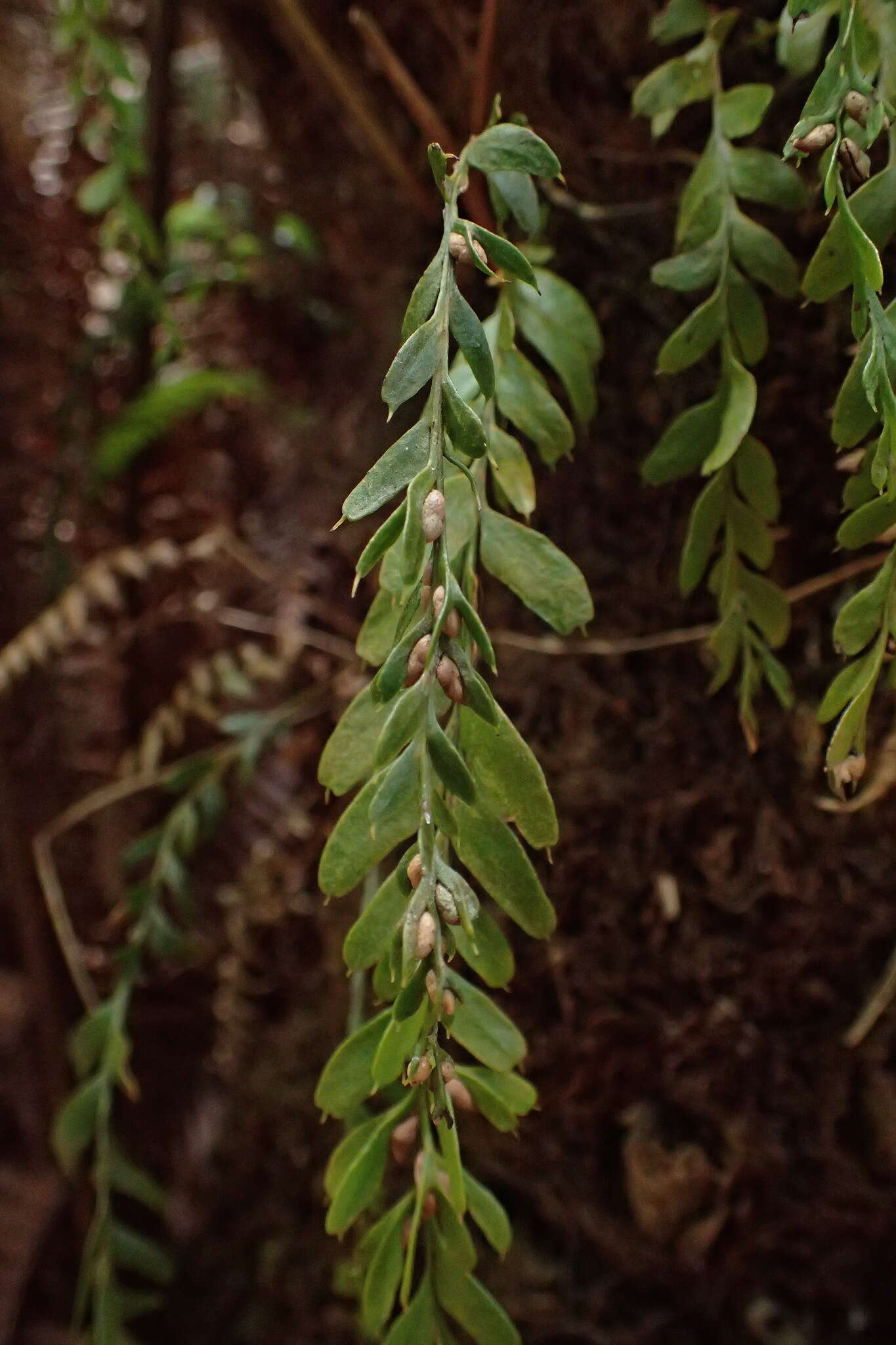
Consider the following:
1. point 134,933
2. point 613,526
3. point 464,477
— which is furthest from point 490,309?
point 134,933

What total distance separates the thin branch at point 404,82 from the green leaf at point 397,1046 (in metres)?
0.69

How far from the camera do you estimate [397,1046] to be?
1.39 feet

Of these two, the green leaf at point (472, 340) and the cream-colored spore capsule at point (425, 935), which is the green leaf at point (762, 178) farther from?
the cream-colored spore capsule at point (425, 935)

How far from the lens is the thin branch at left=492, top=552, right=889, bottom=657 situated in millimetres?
728

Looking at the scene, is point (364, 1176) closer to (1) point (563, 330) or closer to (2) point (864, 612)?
(2) point (864, 612)

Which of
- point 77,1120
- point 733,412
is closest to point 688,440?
point 733,412

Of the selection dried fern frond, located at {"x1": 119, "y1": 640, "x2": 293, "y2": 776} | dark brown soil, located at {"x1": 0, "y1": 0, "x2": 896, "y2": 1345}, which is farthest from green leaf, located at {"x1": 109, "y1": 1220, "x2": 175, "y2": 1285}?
dried fern frond, located at {"x1": 119, "y1": 640, "x2": 293, "y2": 776}

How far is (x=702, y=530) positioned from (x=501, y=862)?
0.26m

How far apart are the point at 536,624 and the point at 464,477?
0.34m

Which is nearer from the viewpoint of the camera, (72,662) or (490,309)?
(490,309)

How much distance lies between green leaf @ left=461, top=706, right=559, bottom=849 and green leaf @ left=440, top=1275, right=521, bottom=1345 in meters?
0.24

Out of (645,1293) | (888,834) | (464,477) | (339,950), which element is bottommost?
(645,1293)

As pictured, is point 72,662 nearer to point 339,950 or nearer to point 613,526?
point 339,950

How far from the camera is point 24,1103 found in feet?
3.80
